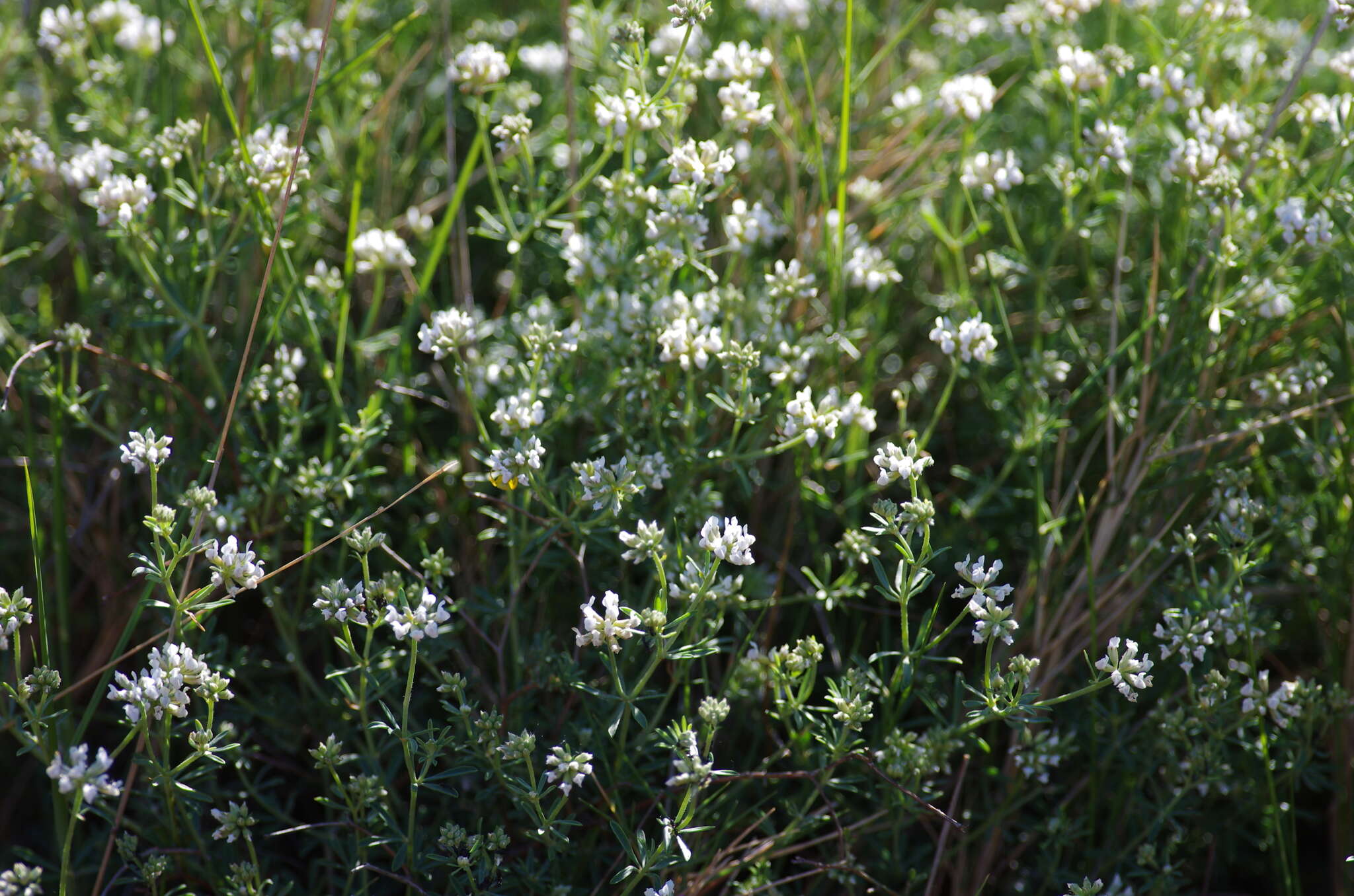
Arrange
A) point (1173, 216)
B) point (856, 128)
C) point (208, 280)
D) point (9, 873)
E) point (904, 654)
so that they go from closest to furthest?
point (9, 873) → point (904, 654) → point (208, 280) → point (1173, 216) → point (856, 128)

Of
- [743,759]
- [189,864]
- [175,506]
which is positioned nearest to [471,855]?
[189,864]

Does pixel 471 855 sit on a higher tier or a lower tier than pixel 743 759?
higher

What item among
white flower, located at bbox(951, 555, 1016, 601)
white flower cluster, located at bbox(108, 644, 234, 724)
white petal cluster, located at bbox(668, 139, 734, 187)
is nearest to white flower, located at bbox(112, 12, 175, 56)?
white petal cluster, located at bbox(668, 139, 734, 187)

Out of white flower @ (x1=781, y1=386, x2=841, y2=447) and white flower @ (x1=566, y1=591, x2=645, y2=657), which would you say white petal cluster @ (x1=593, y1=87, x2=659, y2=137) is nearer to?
white flower @ (x1=781, y1=386, x2=841, y2=447)

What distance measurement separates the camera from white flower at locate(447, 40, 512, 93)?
258 centimetres

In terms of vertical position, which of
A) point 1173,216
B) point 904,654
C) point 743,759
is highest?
point 1173,216

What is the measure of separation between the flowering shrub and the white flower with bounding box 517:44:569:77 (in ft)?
0.83

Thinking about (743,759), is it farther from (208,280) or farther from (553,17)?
(553,17)

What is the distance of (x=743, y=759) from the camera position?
260 cm

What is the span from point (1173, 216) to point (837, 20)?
138 centimetres

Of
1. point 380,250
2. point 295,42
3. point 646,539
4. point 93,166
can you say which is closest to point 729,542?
point 646,539

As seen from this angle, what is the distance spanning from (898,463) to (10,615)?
1.65m

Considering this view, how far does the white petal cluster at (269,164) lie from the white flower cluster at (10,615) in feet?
3.33

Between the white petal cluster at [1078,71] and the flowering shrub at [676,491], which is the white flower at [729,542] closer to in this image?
the flowering shrub at [676,491]
